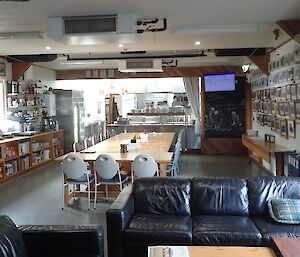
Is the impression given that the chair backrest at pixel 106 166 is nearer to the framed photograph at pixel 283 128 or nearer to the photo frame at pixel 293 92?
the photo frame at pixel 293 92

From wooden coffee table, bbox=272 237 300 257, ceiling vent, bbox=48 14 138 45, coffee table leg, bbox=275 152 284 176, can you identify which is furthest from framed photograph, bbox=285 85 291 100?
wooden coffee table, bbox=272 237 300 257

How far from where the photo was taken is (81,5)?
430cm

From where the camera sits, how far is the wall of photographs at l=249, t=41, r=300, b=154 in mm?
6113

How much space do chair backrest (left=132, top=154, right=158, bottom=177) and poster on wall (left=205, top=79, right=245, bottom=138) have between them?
6.48 m

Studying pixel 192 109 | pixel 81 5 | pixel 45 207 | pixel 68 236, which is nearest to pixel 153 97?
pixel 192 109

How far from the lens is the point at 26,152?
8.81 metres

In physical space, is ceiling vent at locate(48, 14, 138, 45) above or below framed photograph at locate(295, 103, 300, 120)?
above

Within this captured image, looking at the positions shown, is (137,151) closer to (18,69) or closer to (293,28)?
(293,28)

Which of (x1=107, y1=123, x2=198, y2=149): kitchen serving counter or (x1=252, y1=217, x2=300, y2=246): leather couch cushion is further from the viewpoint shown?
(x1=107, y1=123, x2=198, y2=149): kitchen serving counter

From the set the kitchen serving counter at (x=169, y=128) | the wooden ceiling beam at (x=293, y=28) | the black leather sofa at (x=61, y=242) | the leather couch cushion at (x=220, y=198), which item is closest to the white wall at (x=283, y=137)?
the wooden ceiling beam at (x=293, y=28)

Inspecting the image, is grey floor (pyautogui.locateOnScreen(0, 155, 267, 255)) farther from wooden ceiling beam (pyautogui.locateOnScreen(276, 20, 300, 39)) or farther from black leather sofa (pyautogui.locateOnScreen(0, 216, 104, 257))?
wooden ceiling beam (pyautogui.locateOnScreen(276, 20, 300, 39))

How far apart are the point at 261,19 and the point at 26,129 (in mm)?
6468

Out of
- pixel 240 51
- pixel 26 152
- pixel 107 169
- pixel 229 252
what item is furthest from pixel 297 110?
pixel 26 152

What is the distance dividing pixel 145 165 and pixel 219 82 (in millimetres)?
6671
